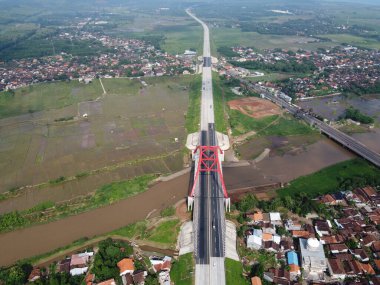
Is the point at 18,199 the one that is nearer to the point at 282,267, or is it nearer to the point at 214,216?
the point at 214,216

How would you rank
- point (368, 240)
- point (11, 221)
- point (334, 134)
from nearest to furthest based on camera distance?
point (368, 240) → point (11, 221) → point (334, 134)

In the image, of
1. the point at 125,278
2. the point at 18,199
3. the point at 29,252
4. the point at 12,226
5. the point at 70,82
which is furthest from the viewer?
the point at 70,82

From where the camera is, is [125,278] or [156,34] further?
[156,34]

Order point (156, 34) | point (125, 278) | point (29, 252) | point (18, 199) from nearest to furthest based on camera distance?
point (125, 278) < point (29, 252) < point (18, 199) < point (156, 34)

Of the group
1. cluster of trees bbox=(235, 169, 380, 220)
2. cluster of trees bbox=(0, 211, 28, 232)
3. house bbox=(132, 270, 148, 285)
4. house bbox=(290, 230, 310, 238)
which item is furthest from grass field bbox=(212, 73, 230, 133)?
cluster of trees bbox=(0, 211, 28, 232)

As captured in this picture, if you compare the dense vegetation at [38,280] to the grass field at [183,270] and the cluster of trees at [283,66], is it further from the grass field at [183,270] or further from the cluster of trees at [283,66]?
the cluster of trees at [283,66]

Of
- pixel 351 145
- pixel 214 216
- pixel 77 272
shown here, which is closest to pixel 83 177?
pixel 77 272

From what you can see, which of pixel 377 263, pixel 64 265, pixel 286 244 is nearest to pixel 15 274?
pixel 64 265

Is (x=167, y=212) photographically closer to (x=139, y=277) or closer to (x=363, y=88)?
(x=139, y=277)
